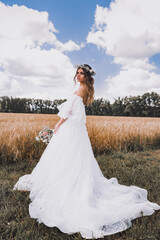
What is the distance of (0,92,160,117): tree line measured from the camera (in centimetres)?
6134

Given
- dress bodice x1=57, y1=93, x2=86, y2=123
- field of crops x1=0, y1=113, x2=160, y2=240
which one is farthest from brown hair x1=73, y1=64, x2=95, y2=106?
field of crops x1=0, y1=113, x2=160, y2=240

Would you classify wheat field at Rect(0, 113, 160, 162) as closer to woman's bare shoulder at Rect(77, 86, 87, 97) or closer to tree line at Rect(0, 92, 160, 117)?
woman's bare shoulder at Rect(77, 86, 87, 97)

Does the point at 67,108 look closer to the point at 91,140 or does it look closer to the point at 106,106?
the point at 91,140

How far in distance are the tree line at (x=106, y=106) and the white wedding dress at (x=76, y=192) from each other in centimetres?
5765

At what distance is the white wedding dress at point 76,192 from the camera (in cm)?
200

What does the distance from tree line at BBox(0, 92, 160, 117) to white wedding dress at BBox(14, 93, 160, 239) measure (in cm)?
5765

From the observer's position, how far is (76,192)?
7.70ft

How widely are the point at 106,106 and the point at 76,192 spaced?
2596 inches

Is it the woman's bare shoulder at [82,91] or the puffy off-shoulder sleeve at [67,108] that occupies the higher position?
the woman's bare shoulder at [82,91]

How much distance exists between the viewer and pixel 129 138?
21.9 feet

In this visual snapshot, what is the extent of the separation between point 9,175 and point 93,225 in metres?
2.36

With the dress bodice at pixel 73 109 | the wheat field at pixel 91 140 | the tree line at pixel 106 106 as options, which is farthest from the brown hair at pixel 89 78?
the tree line at pixel 106 106

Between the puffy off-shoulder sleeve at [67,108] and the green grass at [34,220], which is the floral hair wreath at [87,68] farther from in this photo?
the green grass at [34,220]

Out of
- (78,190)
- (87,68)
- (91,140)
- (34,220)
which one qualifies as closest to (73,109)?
(87,68)
